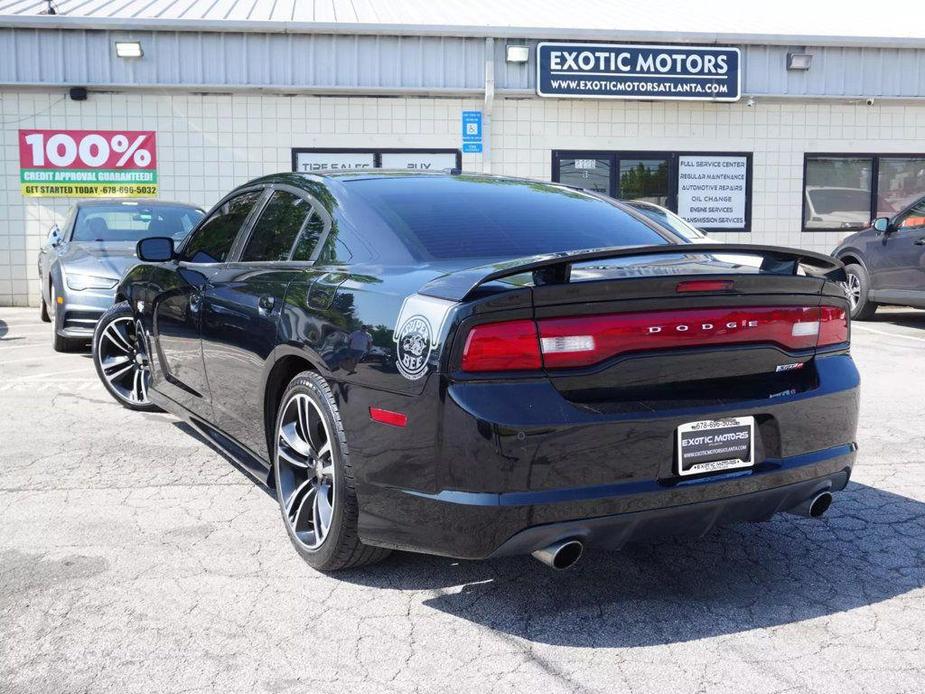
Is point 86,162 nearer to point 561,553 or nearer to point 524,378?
point 524,378

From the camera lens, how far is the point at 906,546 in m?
3.84

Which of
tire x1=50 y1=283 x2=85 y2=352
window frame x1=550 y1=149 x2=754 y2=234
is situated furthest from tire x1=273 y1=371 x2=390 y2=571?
window frame x1=550 y1=149 x2=754 y2=234

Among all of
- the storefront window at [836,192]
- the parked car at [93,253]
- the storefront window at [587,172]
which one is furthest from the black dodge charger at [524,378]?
the storefront window at [836,192]

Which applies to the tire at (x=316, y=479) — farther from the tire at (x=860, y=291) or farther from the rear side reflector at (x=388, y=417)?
the tire at (x=860, y=291)

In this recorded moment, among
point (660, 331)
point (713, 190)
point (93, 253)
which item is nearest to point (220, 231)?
point (660, 331)

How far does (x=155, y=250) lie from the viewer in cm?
518

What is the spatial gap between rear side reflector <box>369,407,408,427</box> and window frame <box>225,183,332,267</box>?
2.97 ft

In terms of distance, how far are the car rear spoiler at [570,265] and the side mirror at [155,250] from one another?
2.57m

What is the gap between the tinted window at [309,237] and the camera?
3.87 metres

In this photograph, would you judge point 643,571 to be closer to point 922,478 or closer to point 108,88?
point 922,478

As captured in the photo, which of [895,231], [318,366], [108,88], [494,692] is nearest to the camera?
[494,692]

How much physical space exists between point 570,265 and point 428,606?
1.24 m

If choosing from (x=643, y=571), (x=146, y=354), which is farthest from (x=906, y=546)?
(x=146, y=354)

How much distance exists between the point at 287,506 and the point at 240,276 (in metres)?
1.08
